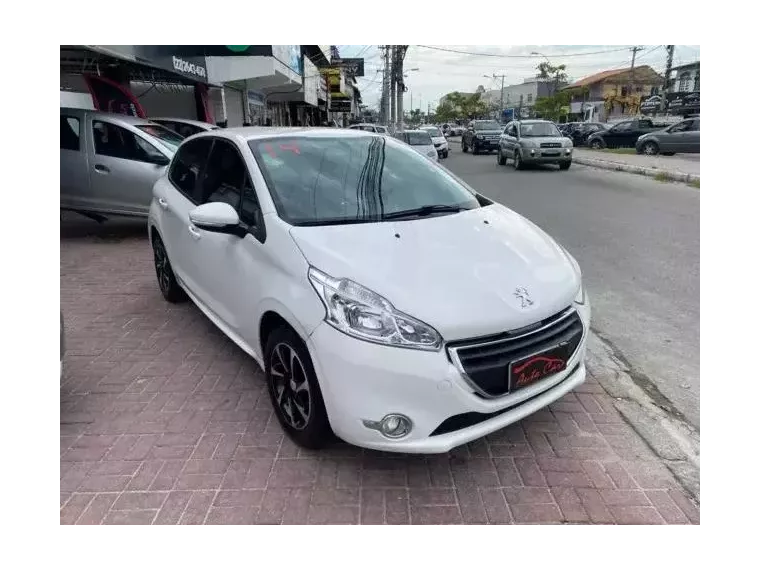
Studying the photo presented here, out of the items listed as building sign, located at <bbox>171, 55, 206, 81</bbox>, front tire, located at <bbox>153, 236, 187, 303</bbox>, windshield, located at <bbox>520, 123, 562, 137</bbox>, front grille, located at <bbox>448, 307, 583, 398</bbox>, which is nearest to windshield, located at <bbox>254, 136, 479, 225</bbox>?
front grille, located at <bbox>448, 307, 583, 398</bbox>

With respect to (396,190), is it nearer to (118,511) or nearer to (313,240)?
(313,240)

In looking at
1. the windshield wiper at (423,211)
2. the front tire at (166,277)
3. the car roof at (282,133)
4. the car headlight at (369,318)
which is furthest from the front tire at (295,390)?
the front tire at (166,277)

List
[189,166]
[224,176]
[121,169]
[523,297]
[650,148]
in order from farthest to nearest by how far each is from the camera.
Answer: [650,148] < [121,169] < [189,166] < [224,176] < [523,297]

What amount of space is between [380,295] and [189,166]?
9.02ft

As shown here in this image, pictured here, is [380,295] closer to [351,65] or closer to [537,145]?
[537,145]

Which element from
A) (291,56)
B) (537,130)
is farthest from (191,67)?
(537,130)

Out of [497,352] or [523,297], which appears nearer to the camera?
[497,352]

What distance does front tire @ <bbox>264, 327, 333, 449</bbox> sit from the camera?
2592 mm

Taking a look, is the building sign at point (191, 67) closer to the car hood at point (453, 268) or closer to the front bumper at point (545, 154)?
the front bumper at point (545, 154)

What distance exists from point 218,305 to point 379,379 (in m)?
1.73

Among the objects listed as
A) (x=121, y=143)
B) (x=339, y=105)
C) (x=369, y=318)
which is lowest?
(x=369, y=318)

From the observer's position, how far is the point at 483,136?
25812 millimetres

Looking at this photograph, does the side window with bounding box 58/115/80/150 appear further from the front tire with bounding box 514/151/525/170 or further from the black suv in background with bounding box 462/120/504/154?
the black suv in background with bounding box 462/120/504/154

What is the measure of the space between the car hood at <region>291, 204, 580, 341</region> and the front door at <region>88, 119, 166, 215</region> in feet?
19.4
